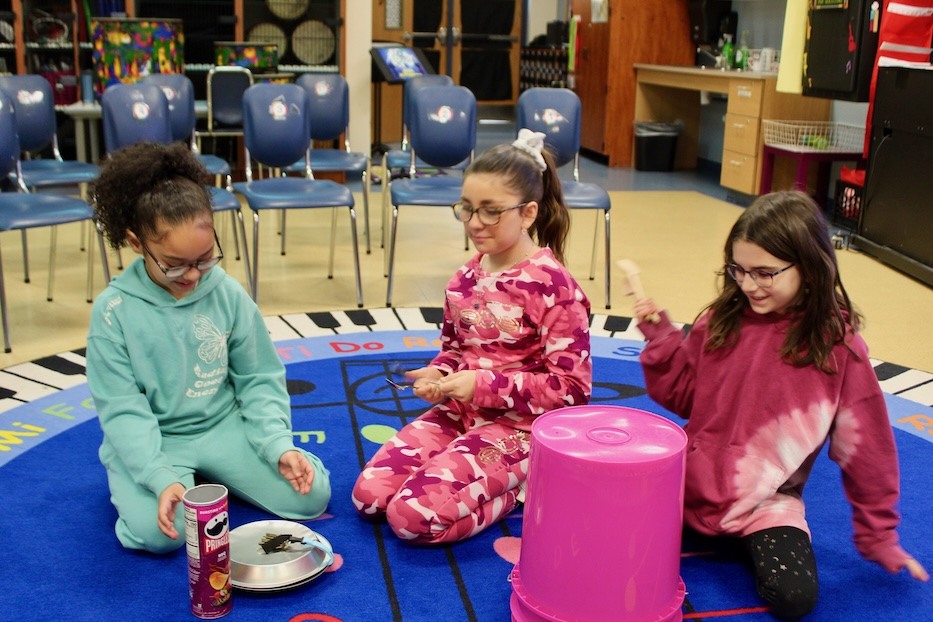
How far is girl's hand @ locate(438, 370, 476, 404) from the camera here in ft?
6.31

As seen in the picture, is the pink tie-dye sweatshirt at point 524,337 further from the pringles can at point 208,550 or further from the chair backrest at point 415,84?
the chair backrest at point 415,84

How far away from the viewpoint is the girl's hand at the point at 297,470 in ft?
6.27

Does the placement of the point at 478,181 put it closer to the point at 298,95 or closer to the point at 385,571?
the point at 385,571

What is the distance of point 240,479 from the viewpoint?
2.00 metres

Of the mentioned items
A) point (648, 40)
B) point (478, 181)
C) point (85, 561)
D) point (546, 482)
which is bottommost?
point (85, 561)

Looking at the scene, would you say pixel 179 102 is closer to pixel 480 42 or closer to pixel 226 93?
pixel 226 93

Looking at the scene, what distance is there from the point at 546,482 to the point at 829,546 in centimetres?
76

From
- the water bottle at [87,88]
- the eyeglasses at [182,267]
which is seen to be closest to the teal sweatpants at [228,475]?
the eyeglasses at [182,267]

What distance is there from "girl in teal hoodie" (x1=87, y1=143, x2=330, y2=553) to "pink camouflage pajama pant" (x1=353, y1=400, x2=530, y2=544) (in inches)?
5.1

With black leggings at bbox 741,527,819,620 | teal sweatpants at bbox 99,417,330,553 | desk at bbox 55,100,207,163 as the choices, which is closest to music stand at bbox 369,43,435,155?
desk at bbox 55,100,207,163

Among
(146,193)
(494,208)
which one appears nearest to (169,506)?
(146,193)

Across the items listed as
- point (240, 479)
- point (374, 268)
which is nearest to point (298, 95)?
point (374, 268)

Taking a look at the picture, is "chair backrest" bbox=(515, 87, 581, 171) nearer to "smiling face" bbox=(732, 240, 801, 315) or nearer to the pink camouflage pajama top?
the pink camouflage pajama top

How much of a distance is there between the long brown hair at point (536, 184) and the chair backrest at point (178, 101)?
8.98 feet
